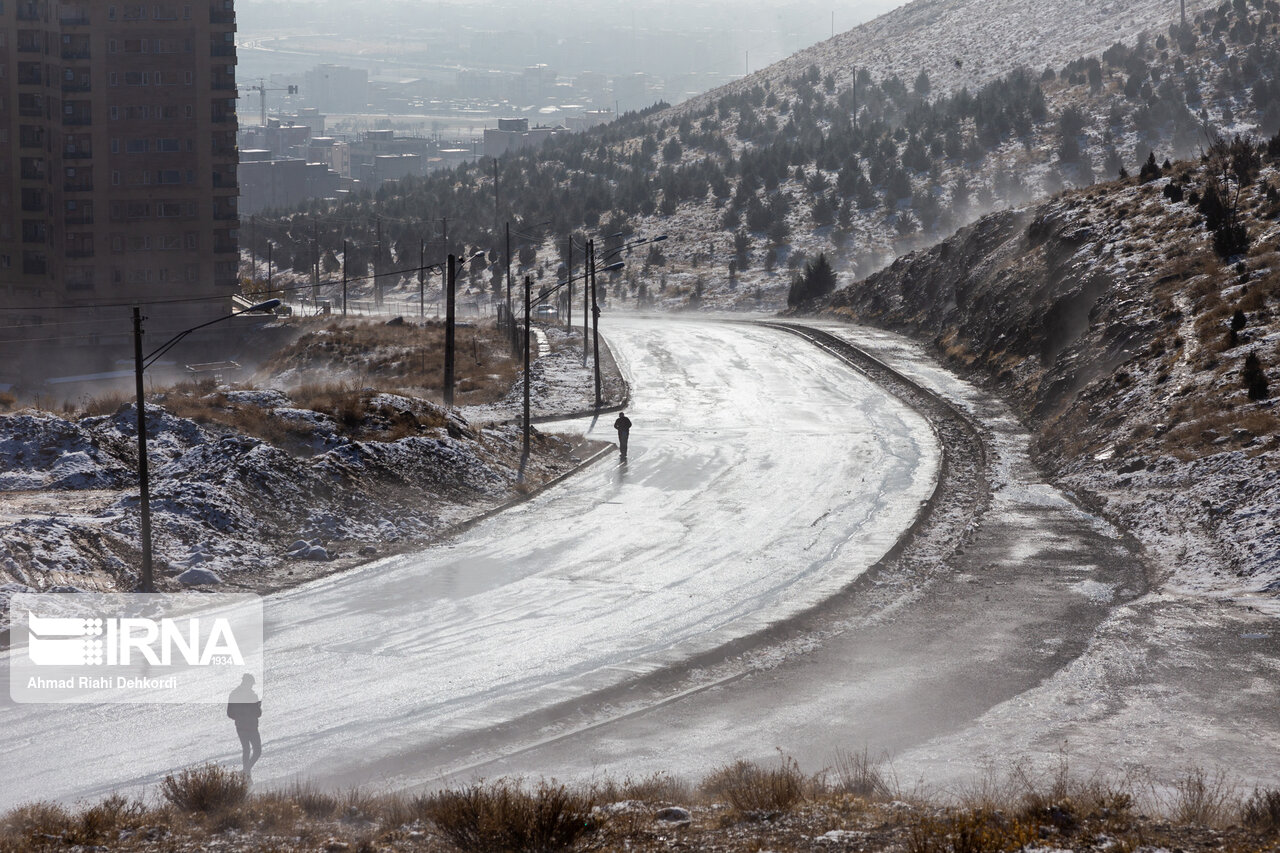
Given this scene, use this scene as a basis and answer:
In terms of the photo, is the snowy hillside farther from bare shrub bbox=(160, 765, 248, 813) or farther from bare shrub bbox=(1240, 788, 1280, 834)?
bare shrub bbox=(160, 765, 248, 813)

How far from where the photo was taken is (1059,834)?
11273 millimetres

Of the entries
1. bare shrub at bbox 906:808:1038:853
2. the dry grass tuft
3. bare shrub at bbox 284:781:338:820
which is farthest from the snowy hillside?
bare shrub at bbox 284:781:338:820

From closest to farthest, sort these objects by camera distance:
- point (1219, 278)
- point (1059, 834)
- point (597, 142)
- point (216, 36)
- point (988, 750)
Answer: point (1059, 834), point (988, 750), point (1219, 278), point (216, 36), point (597, 142)

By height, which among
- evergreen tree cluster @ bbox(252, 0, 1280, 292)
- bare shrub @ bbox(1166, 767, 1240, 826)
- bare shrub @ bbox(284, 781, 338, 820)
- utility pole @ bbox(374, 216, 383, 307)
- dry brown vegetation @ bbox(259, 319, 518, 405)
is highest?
evergreen tree cluster @ bbox(252, 0, 1280, 292)

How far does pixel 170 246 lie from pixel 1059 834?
282ft

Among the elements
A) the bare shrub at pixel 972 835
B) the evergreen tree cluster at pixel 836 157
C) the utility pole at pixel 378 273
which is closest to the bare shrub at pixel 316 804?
the bare shrub at pixel 972 835

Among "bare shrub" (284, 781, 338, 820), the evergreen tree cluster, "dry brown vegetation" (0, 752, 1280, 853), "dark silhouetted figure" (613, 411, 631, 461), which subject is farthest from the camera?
the evergreen tree cluster

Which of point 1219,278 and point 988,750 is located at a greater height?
point 1219,278

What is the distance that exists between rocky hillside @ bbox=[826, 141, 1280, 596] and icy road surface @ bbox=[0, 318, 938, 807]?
18.2 ft

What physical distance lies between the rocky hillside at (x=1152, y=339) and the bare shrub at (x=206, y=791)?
1774cm

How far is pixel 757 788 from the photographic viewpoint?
43.0 ft

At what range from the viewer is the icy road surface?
15.8 metres

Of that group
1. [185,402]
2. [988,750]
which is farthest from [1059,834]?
[185,402]

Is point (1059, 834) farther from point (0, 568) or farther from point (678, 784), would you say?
point (0, 568)
